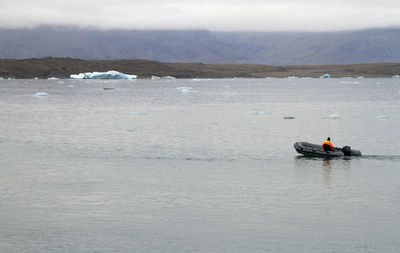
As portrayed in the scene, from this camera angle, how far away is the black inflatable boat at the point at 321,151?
33.5 meters

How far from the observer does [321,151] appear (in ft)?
110

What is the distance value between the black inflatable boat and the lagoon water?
59cm

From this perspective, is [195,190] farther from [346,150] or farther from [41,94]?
[41,94]

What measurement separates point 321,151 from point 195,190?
34.6 feet

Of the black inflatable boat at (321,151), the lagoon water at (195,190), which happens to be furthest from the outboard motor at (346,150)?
the lagoon water at (195,190)

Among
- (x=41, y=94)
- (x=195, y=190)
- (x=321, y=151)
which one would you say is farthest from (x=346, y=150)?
(x=41, y=94)

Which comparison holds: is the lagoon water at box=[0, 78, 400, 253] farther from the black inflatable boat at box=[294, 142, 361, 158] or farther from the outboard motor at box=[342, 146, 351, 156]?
the outboard motor at box=[342, 146, 351, 156]

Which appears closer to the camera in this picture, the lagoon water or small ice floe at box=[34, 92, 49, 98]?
the lagoon water

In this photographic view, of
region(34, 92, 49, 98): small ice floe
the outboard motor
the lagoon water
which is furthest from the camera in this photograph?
region(34, 92, 49, 98): small ice floe

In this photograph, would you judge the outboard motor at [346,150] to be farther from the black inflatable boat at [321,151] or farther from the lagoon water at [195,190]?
the lagoon water at [195,190]

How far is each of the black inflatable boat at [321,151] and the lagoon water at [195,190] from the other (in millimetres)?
591

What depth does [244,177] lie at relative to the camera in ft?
91.6

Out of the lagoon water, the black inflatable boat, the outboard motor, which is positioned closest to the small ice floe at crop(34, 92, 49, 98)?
the lagoon water

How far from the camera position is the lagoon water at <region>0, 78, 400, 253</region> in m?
19.0
